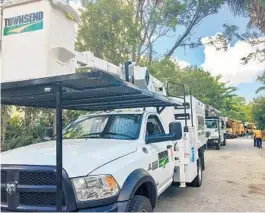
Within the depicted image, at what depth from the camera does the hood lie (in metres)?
2.96

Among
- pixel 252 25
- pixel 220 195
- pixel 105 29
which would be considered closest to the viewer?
pixel 220 195

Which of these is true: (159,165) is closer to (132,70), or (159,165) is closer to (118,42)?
(132,70)

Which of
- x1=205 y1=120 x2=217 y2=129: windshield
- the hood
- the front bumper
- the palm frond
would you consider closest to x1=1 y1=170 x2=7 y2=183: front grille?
the hood

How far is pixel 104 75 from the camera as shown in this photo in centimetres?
261

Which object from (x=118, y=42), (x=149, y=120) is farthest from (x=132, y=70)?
(x=118, y=42)

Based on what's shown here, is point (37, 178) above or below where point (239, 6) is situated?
below

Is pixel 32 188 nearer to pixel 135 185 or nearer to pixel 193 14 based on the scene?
pixel 135 185

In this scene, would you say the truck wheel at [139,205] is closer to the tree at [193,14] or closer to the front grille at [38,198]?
the front grille at [38,198]

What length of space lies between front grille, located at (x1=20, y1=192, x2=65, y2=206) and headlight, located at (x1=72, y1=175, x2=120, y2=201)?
0.85ft

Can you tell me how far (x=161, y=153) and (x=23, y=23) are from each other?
265 cm

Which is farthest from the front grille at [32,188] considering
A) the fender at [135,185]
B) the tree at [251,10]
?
the tree at [251,10]

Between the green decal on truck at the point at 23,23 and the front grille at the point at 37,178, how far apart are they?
65.8 inches

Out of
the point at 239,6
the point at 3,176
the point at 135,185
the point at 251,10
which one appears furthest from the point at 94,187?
the point at 251,10

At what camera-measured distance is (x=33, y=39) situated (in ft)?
11.5
